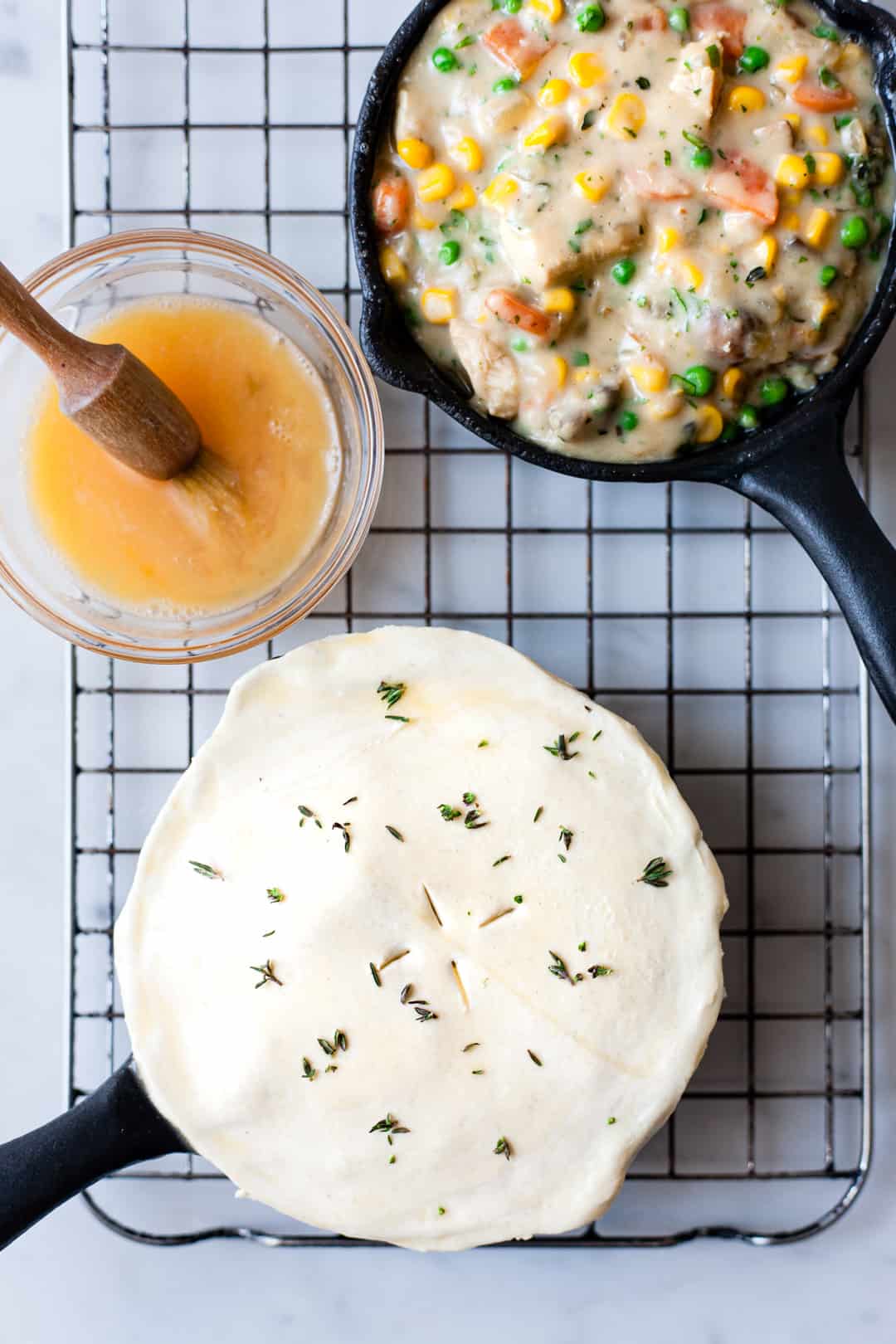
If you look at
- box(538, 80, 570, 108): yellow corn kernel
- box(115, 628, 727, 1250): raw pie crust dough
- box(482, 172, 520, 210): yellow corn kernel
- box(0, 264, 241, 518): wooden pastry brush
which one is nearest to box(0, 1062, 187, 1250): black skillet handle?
box(115, 628, 727, 1250): raw pie crust dough

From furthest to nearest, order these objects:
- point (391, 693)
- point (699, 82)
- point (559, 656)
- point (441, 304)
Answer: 1. point (559, 656)
2. point (391, 693)
3. point (441, 304)
4. point (699, 82)

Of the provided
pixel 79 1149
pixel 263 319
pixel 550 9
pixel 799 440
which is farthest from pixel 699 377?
pixel 79 1149

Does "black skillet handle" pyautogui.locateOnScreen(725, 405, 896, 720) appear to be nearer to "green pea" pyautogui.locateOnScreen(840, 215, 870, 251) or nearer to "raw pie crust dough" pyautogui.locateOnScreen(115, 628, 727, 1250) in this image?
"green pea" pyautogui.locateOnScreen(840, 215, 870, 251)

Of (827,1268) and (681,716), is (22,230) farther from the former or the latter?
(827,1268)

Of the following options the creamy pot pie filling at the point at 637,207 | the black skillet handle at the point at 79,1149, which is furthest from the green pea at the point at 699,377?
the black skillet handle at the point at 79,1149

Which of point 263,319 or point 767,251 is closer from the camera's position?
point 767,251

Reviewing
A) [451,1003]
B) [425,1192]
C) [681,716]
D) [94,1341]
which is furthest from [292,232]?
[94,1341]

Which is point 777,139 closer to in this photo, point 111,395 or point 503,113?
point 503,113
